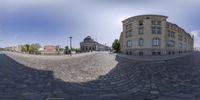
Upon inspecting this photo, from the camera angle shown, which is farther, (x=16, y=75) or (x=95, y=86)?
(x=16, y=75)

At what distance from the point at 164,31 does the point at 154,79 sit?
105 ft

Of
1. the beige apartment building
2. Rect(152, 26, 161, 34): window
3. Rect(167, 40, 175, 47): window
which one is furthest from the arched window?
Rect(167, 40, 175, 47): window

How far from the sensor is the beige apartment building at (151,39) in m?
41.4

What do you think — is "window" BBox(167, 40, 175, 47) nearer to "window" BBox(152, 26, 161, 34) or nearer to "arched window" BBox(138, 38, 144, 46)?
"window" BBox(152, 26, 161, 34)

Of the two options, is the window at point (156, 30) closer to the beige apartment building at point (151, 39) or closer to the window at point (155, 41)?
the beige apartment building at point (151, 39)

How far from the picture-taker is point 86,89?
11.0 metres

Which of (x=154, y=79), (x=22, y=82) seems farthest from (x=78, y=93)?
(x=154, y=79)

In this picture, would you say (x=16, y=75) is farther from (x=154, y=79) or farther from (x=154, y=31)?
(x=154, y=31)

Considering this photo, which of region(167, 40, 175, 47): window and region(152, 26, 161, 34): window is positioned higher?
region(152, 26, 161, 34): window

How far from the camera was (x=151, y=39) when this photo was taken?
4388 centimetres

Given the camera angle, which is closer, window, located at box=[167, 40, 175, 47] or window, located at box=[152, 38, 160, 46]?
window, located at box=[167, 40, 175, 47]

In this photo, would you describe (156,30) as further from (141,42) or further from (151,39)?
(141,42)

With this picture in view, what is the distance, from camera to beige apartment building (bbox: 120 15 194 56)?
4144 centimetres

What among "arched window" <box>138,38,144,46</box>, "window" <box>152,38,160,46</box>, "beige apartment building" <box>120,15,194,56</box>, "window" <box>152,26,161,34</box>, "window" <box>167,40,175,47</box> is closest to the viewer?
"beige apartment building" <box>120,15,194,56</box>
